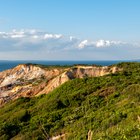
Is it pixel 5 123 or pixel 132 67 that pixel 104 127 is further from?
pixel 132 67

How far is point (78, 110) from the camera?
41.8 m

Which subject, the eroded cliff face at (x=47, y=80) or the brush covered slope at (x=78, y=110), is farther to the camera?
the eroded cliff face at (x=47, y=80)

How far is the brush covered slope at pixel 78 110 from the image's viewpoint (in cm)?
3315

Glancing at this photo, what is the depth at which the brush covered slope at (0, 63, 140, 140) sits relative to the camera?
3315 centimetres

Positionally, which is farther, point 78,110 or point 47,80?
point 47,80

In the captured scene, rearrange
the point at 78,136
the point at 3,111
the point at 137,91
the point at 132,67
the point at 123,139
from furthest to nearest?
the point at 132,67
the point at 3,111
the point at 137,91
the point at 78,136
the point at 123,139

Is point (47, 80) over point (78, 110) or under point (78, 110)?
over

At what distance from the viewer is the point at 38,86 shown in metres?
68.4

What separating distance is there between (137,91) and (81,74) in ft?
98.2

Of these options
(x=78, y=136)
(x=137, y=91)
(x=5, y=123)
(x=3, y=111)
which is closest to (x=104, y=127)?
(x=78, y=136)

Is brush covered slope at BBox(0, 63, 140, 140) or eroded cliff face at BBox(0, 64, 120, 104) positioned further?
eroded cliff face at BBox(0, 64, 120, 104)

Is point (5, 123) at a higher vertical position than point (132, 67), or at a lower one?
lower

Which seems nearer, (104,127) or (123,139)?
(123,139)

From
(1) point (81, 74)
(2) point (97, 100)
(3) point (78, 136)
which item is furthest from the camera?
(1) point (81, 74)
